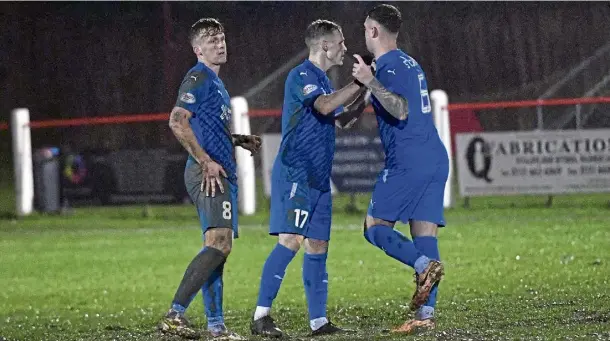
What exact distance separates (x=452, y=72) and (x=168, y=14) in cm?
771

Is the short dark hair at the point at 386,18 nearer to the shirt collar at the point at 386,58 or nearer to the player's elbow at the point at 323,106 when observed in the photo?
the shirt collar at the point at 386,58

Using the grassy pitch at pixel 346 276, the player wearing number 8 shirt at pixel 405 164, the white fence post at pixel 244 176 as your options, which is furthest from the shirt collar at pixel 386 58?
the white fence post at pixel 244 176

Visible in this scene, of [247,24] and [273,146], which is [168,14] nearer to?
[247,24]

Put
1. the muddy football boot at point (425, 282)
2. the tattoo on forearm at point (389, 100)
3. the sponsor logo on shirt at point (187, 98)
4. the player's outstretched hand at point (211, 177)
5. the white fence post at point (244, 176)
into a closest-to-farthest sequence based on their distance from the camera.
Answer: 1. the muddy football boot at point (425, 282)
2. the tattoo on forearm at point (389, 100)
3. the player's outstretched hand at point (211, 177)
4. the sponsor logo on shirt at point (187, 98)
5. the white fence post at point (244, 176)

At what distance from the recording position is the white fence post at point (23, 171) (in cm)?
2211

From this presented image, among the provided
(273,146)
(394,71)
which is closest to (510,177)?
(273,146)

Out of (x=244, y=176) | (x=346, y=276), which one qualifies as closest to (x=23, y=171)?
(x=244, y=176)

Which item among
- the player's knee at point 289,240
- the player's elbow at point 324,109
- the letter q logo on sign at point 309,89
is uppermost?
the letter q logo on sign at point 309,89

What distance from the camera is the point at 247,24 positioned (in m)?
35.5

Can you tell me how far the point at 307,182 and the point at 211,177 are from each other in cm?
71

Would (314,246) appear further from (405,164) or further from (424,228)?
(405,164)

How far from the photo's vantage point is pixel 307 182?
8.78 metres

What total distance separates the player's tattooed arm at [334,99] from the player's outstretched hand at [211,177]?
0.76 metres

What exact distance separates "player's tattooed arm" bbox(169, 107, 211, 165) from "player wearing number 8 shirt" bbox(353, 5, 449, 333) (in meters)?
1.18
